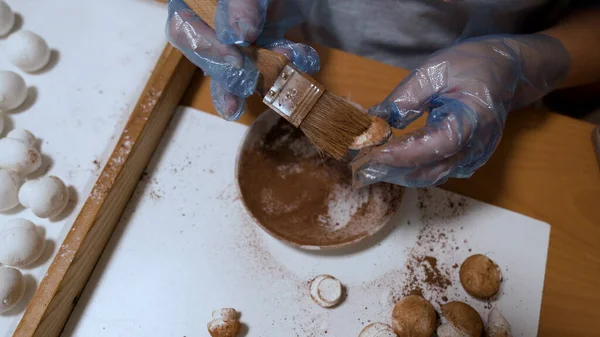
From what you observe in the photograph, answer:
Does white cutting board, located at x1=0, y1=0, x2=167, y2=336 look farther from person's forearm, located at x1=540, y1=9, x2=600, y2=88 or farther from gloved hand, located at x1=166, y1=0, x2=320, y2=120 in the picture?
person's forearm, located at x1=540, y1=9, x2=600, y2=88

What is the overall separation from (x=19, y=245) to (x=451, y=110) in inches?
34.1

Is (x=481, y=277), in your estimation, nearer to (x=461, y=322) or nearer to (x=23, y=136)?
(x=461, y=322)

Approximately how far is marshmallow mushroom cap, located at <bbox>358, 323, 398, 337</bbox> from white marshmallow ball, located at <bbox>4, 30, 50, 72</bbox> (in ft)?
3.18

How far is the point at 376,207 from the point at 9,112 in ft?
2.89

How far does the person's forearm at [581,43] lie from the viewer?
1.11 m

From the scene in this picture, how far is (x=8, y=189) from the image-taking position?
1.04 metres

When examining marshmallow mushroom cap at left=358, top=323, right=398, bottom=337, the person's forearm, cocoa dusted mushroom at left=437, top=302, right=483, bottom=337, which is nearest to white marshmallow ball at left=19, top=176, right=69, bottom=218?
marshmallow mushroom cap at left=358, top=323, right=398, bottom=337

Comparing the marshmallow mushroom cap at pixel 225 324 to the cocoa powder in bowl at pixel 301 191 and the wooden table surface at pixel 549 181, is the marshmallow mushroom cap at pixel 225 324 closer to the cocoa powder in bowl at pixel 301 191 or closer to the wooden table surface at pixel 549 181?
the cocoa powder in bowl at pixel 301 191

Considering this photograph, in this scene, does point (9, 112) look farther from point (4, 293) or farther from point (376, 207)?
point (376, 207)

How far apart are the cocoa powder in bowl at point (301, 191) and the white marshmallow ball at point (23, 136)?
0.49 m

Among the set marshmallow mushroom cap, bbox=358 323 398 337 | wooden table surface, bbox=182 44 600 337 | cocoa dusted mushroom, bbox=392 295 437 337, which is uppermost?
wooden table surface, bbox=182 44 600 337

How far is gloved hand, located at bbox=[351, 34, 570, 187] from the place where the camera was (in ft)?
2.87

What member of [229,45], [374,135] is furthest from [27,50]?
[374,135]

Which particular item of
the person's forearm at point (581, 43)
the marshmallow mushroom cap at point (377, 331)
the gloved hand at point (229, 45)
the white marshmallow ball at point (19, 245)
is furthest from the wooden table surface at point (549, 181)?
the white marshmallow ball at point (19, 245)
